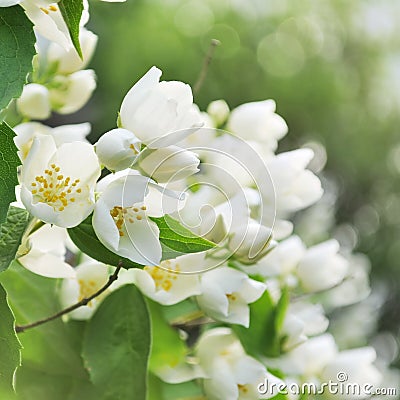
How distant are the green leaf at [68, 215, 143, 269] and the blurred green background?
73.6 inches

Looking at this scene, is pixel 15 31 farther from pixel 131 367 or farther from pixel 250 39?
pixel 250 39

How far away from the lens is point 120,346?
0.27 meters

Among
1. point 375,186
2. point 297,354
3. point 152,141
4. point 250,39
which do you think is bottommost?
point 375,186

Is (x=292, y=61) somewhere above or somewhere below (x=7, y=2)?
below

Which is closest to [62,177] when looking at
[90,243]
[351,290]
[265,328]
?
[90,243]

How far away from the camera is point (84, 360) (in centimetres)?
27

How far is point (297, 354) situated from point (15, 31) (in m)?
0.19

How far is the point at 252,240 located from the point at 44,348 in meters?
0.09

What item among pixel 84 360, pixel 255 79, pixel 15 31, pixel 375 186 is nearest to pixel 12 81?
pixel 15 31

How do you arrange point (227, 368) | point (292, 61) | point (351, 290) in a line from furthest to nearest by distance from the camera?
point (292, 61) → point (351, 290) → point (227, 368)

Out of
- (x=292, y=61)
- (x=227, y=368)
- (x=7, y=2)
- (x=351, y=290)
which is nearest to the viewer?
(x=7, y=2)

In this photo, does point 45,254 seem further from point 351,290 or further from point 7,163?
point 351,290

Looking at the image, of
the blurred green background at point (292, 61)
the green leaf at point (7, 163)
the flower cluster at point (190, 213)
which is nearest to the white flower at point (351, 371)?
the flower cluster at point (190, 213)

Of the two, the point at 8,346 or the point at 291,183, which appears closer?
the point at 8,346
